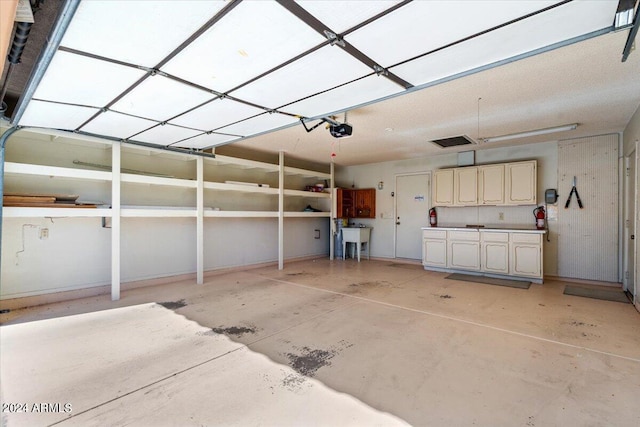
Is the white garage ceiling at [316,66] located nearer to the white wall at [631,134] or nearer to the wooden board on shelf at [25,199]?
the white wall at [631,134]

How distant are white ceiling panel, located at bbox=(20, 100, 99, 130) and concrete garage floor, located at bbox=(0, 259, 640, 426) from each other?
8.05ft

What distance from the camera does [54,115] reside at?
3.28 meters

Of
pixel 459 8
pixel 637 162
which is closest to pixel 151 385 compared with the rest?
pixel 459 8

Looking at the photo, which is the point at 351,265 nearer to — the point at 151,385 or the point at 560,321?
the point at 560,321

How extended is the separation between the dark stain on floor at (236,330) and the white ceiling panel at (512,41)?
3019 millimetres

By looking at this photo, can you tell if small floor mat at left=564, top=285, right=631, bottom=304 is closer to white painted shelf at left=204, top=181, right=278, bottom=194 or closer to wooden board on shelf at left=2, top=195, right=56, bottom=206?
white painted shelf at left=204, top=181, right=278, bottom=194

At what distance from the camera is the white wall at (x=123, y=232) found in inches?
158

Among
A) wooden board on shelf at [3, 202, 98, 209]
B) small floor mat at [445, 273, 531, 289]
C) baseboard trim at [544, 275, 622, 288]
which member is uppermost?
wooden board on shelf at [3, 202, 98, 209]

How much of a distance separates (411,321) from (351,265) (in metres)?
4.00

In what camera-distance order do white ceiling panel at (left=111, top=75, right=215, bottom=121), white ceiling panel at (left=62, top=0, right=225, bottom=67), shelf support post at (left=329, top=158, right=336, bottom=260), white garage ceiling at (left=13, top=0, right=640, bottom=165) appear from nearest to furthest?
white ceiling panel at (left=62, top=0, right=225, bottom=67), white garage ceiling at (left=13, top=0, right=640, bottom=165), white ceiling panel at (left=111, top=75, right=215, bottom=121), shelf support post at (left=329, top=158, right=336, bottom=260)

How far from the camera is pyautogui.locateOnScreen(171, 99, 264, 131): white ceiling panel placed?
10.2 ft

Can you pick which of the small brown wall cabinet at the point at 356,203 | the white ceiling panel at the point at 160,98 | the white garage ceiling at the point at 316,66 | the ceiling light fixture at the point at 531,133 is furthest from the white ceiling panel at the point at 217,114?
the small brown wall cabinet at the point at 356,203

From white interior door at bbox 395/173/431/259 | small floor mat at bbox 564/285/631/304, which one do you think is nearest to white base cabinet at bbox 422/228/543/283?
small floor mat at bbox 564/285/631/304

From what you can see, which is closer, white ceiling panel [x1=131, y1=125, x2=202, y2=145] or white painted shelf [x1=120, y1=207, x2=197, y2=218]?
white ceiling panel [x1=131, y1=125, x2=202, y2=145]
